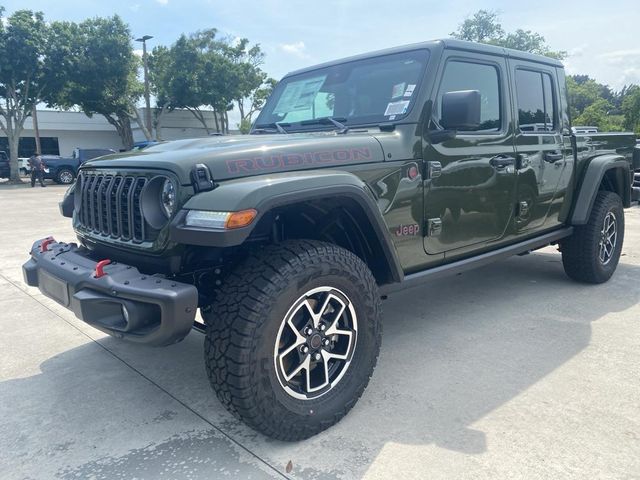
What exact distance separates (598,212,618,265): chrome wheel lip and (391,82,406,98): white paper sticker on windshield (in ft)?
9.14

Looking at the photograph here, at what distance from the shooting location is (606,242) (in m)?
4.93

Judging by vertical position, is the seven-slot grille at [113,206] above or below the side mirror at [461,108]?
below

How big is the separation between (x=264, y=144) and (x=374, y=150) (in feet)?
2.08

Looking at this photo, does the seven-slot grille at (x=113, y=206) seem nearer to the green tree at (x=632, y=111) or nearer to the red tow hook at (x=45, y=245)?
the red tow hook at (x=45, y=245)

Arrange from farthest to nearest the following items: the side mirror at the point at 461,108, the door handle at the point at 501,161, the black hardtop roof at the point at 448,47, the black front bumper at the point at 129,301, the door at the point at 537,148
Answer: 1. the door at the point at 537,148
2. the door handle at the point at 501,161
3. the black hardtop roof at the point at 448,47
4. the side mirror at the point at 461,108
5. the black front bumper at the point at 129,301

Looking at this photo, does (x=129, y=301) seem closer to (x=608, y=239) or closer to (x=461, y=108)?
(x=461, y=108)

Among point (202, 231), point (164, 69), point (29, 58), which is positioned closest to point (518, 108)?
point (202, 231)

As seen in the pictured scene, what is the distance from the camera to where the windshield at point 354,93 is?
317cm

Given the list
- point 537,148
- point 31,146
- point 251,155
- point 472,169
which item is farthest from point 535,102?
point 31,146

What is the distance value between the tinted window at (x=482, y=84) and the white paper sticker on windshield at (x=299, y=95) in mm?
920

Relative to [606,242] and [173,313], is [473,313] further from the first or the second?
[173,313]

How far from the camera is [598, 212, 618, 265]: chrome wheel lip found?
4832 mm

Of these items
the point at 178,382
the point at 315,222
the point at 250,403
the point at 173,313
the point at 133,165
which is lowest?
the point at 178,382

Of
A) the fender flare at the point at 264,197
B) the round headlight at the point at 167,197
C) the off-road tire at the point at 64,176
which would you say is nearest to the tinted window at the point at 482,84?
the fender flare at the point at 264,197
